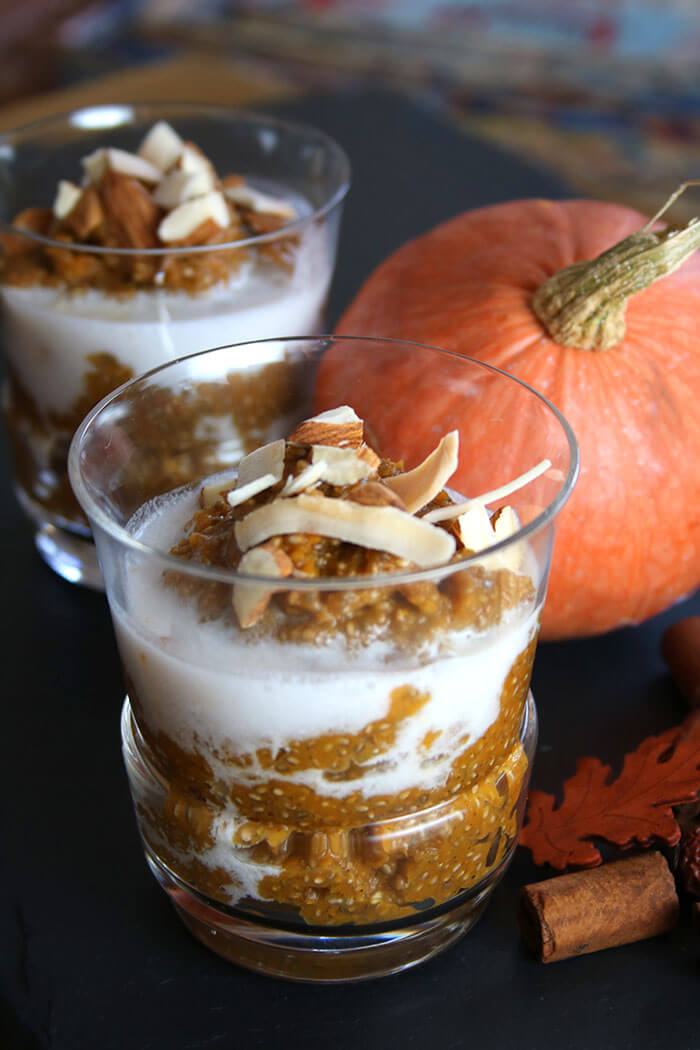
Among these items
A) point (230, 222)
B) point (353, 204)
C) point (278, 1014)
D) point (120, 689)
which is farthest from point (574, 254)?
point (353, 204)

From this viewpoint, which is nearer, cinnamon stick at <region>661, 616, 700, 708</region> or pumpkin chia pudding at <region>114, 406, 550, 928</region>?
pumpkin chia pudding at <region>114, 406, 550, 928</region>

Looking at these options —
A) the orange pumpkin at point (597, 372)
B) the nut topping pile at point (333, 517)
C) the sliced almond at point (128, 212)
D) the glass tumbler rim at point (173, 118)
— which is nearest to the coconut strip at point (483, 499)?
the nut topping pile at point (333, 517)

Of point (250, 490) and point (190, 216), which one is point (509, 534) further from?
point (190, 216)

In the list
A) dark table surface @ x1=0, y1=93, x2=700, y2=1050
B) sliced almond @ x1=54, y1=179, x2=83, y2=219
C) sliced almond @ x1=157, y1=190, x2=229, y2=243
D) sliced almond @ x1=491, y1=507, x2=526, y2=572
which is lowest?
dark table surface @ x1=0, y1=93, x2=700, y2=1050

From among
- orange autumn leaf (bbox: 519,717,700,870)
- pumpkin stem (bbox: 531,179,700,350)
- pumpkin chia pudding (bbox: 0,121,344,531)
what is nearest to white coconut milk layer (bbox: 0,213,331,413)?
pumpkin chia pudding (bbox: 0,121,344,531)

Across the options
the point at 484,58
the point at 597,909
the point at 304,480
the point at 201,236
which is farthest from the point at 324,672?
the point at 484,58

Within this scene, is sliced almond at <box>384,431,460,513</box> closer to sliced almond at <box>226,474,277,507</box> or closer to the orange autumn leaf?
sliced almond at <box>226,474,277,507</box>
